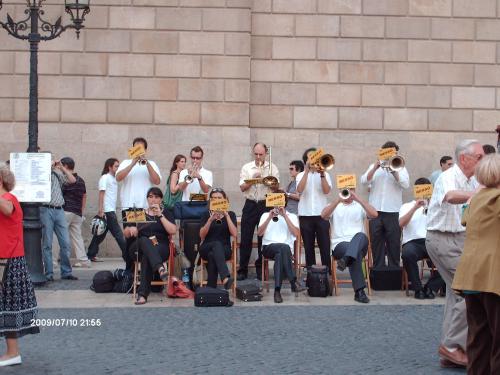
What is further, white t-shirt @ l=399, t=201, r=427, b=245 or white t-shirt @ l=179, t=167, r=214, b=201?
white t-shirt @ l=179, t=167, r=214, b=201

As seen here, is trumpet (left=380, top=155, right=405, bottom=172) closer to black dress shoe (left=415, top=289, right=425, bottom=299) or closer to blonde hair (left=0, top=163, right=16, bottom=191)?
black dress shoe (left=415, top=289, right=425, bottom=299)

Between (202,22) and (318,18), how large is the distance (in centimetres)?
215

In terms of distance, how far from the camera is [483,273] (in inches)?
255

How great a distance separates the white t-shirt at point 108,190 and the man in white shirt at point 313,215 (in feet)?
12.2

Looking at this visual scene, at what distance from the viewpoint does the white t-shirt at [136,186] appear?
13656mm

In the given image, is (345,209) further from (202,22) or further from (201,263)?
(202,22)

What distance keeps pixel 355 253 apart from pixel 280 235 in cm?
112

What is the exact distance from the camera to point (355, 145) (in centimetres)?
1688

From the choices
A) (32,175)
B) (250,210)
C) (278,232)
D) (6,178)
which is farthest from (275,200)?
(6,178)

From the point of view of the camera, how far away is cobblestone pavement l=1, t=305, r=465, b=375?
797 centimetres

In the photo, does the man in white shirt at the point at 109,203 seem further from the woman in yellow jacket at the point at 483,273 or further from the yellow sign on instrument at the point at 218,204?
the woman in yellow jacket at the point at 483,273

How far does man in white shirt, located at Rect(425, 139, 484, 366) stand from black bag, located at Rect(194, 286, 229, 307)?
11.6 ft

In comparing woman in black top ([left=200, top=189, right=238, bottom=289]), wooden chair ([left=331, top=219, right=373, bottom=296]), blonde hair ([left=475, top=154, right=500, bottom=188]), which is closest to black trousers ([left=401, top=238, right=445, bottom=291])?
wooden chair ([left=331, top=219, right=373, bottom=296])

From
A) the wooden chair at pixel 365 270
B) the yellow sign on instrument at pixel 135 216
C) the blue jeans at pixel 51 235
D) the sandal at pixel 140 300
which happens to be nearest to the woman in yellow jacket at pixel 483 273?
the wooden chair at pixel 365 270
